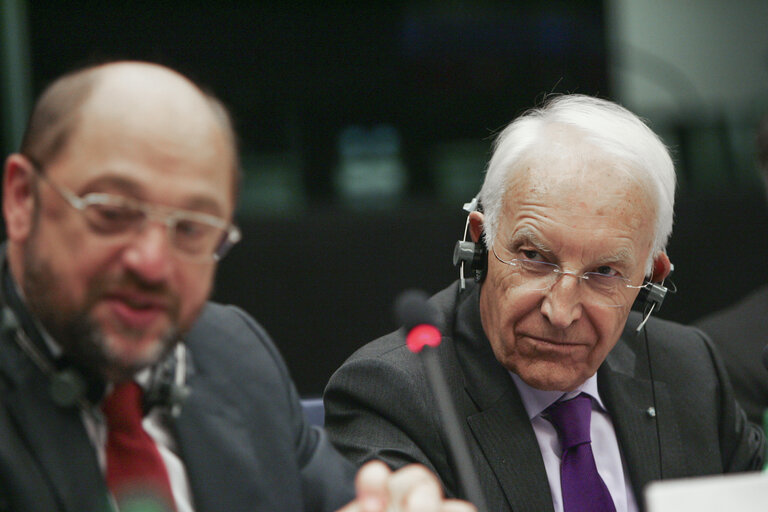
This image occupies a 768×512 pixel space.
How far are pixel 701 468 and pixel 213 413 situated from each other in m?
1.12

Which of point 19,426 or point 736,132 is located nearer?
point 19,426

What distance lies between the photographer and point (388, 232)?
12.7 feet

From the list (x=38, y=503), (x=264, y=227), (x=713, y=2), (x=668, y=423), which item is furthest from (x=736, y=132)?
(x=38, y=503)

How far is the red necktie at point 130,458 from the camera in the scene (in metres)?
1.33

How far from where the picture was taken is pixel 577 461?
1.87 metres

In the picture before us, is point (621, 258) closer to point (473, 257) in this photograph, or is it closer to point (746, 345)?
point (473, 257)

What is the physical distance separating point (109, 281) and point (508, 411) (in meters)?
0.95

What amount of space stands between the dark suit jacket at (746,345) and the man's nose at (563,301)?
886 millimetres

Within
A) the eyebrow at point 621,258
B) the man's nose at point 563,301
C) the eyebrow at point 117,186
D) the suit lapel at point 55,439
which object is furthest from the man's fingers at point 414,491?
the eyebrow at point 621,258

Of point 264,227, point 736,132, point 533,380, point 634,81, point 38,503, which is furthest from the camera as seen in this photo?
point 634,81

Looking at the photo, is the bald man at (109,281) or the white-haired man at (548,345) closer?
the bald man at (109,281)

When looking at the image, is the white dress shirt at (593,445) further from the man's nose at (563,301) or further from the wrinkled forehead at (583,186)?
the wrinkled forehead at (583,186)

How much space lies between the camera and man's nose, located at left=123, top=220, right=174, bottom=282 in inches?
48.8

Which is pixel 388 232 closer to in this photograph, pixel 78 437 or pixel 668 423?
pixel 668 423
